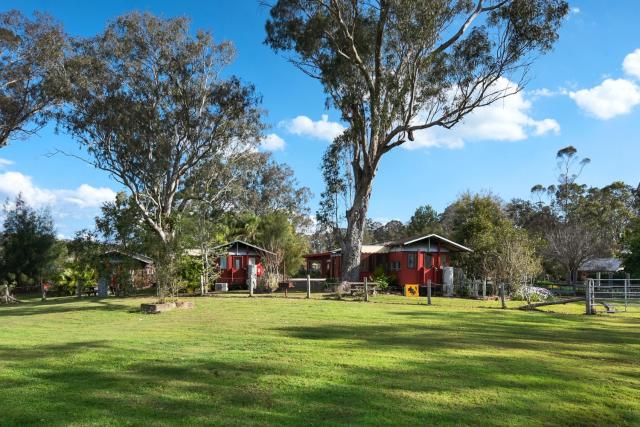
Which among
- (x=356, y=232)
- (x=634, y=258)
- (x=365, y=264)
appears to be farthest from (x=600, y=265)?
(x=356, y=232)

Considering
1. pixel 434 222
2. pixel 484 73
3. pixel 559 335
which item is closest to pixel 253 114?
pixel 484 73

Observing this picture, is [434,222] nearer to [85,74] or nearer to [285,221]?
[285,221]

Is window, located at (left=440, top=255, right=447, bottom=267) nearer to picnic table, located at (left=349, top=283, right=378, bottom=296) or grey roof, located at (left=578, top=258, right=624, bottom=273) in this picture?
picnic table, located at (left=349, top=283, right=378, bottom=296)

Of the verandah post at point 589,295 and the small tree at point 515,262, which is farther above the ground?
the small tree at point 515,262

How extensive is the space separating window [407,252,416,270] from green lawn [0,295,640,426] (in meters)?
20.0

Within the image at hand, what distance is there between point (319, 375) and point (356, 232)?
2409cm

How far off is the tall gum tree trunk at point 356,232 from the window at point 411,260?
404cm

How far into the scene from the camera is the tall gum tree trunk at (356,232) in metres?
31.0

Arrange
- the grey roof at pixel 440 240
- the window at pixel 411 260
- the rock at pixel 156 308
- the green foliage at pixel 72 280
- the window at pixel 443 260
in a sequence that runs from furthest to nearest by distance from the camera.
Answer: the window at pixel 443 260, the window at pixel 411 260, the grey roof at pixel 440 240, the green foliage at pixel 72 280, the rock at pixel 156 308

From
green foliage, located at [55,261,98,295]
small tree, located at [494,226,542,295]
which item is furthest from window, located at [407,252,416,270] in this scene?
green foliage, located at [55,261,98,295]

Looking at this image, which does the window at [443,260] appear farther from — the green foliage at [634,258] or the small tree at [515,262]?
the green foliage at [634,258]

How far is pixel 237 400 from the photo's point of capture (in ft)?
19.7

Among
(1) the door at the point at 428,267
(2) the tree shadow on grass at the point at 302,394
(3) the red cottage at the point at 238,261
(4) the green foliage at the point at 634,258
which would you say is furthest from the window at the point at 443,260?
(2) the tree shadow on grass at the point at 302,394

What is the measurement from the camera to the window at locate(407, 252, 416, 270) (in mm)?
33250
